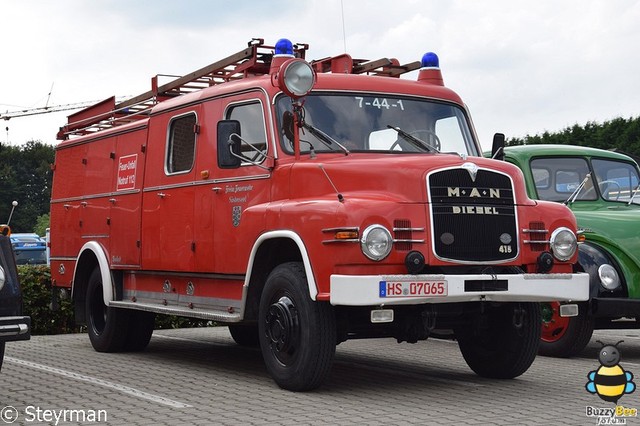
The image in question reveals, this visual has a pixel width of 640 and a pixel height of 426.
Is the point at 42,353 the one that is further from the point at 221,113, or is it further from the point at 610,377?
the point at 610,377

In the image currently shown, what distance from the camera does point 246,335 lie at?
41.7 ft

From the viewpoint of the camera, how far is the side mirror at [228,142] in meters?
8.86

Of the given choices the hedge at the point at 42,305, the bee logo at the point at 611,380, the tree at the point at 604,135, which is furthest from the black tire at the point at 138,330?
the tree at the point at 604,135

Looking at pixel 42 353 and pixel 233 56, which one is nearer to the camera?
pixel 233 56

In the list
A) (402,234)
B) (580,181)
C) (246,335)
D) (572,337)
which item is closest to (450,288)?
(402,234)

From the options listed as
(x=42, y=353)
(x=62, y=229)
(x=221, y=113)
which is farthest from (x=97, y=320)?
(x=221, y=113)

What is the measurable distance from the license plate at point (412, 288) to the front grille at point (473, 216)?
34 centimetres

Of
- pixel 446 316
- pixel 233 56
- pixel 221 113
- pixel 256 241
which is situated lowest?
pixel 446 316

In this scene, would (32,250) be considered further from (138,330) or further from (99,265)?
(138,330)

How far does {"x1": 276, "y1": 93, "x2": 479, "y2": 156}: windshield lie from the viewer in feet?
29.2

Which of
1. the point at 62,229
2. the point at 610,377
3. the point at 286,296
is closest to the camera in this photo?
the point at 610,377

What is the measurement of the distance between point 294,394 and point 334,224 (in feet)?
4.68

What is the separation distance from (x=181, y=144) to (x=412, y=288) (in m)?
3.79

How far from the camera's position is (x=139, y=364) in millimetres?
10617
